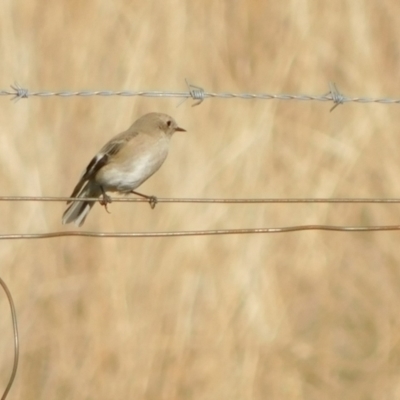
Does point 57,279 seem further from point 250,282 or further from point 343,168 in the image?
point 343,168

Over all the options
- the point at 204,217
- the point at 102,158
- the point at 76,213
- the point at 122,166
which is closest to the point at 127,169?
the point at 122,166

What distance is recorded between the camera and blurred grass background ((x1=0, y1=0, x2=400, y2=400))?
22.5ft

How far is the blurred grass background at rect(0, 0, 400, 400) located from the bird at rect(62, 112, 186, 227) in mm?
1208

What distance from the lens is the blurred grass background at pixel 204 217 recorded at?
6.87 m

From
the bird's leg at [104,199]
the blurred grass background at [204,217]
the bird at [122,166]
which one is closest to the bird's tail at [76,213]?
the bird at [122,166]

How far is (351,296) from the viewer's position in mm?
7328

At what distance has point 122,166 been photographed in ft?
18.6

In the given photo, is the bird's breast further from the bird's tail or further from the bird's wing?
the bird's tail

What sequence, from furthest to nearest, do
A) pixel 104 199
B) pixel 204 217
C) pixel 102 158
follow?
1. pixel 204 217
2. pixel 102 158
3. pixel 104 199

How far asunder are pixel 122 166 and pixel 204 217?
1.48 meters

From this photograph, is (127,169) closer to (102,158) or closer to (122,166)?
(122,166)

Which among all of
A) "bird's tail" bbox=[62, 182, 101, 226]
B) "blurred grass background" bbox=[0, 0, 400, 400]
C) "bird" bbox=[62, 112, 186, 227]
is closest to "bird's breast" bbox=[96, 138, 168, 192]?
"bird" bbox=[62, 112, 186, 227]

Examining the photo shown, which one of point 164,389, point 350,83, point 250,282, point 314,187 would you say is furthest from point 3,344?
point 350,83

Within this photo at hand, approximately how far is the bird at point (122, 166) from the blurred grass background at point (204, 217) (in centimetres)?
121
